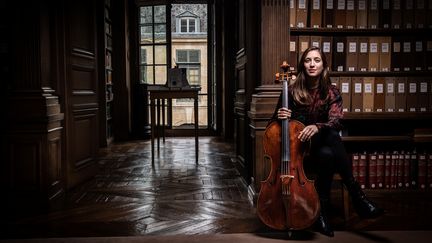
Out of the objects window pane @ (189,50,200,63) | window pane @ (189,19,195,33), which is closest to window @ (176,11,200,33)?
window pane @ (189,19,195,33)

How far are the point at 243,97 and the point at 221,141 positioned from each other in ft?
11.3

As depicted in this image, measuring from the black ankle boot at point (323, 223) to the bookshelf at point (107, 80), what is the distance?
4.52 metres

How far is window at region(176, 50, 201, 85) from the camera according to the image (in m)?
8.44

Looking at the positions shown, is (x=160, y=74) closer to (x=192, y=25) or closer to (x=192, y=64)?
(x=192, y=64)

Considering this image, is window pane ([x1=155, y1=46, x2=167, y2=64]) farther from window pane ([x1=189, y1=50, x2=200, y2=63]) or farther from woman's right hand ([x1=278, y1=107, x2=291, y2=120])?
woman's right hand ([x1=278, y1=107, x2=291, y2=120])

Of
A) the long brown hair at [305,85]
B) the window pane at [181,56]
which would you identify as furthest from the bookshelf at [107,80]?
the long brown hair at [305,85]

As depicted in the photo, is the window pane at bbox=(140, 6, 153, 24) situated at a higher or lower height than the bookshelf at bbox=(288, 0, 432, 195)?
higher

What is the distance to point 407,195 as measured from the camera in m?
3.62

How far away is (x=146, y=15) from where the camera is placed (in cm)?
805

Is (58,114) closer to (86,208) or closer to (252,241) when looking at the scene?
(86,208)

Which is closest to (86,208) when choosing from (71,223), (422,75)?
(71,223)

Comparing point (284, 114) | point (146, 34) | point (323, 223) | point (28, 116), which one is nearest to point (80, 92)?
point (28, 116)

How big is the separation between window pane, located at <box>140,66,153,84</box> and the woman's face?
5.57 m

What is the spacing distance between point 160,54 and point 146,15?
0.67 meters
